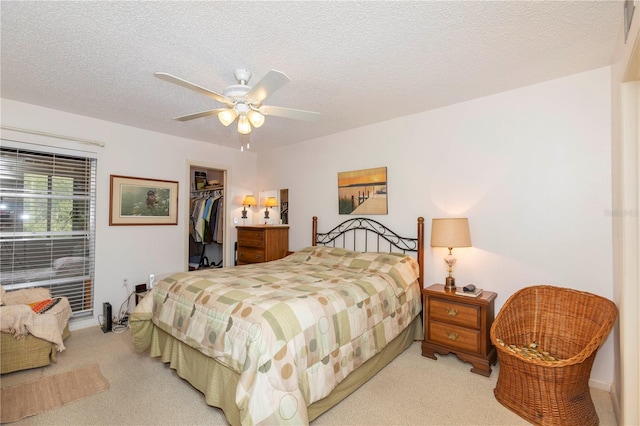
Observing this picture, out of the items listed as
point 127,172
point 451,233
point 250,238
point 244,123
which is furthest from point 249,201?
point 451,233

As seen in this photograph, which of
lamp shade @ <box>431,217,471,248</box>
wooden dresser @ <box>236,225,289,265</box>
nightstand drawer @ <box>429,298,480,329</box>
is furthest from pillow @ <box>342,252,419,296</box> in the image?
wooden dresser @ <box>236,225,289,265</box>

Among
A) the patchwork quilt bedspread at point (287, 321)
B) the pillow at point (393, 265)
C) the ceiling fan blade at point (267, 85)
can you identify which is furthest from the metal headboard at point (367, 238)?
the ceiling fan blade at point (267, 85)

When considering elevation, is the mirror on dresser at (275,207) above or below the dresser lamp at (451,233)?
above

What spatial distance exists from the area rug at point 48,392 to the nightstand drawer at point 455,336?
2.84 metres

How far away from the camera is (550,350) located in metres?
2.38

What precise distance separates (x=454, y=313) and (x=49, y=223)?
14.7ft

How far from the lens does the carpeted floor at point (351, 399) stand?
6.53 ft

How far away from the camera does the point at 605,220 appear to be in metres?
2.41

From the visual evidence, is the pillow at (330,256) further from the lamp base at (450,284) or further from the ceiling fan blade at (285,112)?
the ceiling fan blade at (285,112)

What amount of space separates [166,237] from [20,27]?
2869 millimetres

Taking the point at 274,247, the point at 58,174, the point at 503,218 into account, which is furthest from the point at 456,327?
the point at 58,174

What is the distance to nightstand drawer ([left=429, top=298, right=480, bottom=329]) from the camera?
8.63ft

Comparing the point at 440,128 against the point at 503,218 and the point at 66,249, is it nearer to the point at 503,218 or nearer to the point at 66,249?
the point at 503,218

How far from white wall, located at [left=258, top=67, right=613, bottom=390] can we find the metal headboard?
0.12m
